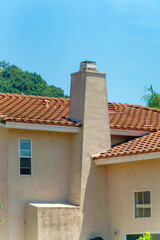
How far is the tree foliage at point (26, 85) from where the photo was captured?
84.8m

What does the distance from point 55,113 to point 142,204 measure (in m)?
5.24

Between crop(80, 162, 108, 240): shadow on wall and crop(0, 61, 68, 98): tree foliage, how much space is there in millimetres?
57279

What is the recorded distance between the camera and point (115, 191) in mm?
25172

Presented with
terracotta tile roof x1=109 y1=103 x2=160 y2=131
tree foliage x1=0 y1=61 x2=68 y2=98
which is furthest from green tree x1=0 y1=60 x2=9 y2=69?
terracotta tile roof x1=109 y1=103 x2=160 y2=131

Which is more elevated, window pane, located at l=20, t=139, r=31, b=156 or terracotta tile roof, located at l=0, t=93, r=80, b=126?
terracotta tile roof, located at l=0, t=93, r=80, b=126

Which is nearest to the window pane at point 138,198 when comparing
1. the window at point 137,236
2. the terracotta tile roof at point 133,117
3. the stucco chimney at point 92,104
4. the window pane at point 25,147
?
the window at point 137,236

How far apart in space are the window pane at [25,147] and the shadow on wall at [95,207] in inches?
99.7

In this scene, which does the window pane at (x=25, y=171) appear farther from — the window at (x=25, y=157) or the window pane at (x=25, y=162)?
the window pane at (x=25, y=162)

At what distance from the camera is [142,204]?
78.5 feet

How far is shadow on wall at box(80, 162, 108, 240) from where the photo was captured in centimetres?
2473

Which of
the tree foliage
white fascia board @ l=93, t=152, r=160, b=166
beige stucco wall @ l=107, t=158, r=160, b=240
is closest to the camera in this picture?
white fascia board @ l=93, t=152, r=160, b=166

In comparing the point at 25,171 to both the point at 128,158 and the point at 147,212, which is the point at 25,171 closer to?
the point at 128,158

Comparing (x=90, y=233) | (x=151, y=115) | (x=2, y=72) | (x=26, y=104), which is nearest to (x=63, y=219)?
(x=90, y=233)

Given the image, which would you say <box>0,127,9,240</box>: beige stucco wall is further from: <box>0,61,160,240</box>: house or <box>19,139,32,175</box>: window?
<box>19,139,32,175</box>: window
